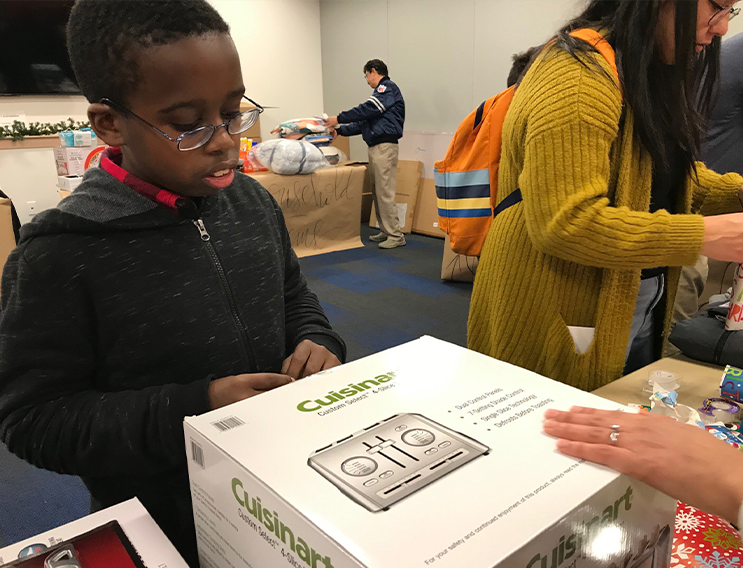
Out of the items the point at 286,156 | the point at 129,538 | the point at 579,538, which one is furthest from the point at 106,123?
the point at 286,156

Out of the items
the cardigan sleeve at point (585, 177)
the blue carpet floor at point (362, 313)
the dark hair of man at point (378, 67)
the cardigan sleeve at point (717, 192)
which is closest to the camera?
the cardigan sleeve at point (585, 177)

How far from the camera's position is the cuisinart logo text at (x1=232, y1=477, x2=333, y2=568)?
14.7 inches

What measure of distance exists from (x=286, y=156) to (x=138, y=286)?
3524 millimetres

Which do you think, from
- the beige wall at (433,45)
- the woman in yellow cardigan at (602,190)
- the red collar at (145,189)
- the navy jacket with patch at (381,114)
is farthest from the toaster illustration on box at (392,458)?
the navy jacket with patch at (381,114)

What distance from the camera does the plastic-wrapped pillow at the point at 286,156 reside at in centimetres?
408

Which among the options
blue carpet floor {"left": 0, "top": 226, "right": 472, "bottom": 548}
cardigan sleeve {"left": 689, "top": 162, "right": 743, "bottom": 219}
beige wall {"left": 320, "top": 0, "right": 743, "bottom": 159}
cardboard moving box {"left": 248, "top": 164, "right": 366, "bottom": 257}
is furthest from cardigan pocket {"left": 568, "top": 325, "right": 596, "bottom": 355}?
beige wall {"left": 320, "top": 0, "right": 743, "bottom": 159}

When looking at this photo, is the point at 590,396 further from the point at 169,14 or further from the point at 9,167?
the point at 9,167

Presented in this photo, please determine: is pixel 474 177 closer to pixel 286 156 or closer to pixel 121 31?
pixel 121 31

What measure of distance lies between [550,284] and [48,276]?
789 millimetres

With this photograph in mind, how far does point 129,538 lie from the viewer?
0.51 metres

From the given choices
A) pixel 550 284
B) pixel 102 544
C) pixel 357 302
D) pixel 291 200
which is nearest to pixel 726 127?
pixel 550 284

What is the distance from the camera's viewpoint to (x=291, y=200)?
14.0 ft

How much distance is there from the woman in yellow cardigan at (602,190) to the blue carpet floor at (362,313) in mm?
1471

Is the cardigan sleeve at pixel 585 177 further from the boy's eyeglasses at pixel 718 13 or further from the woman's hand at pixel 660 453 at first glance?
the woman's hand at pixel 660 453
